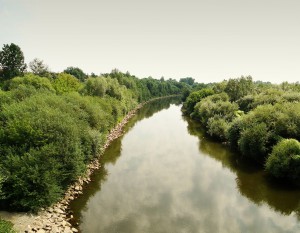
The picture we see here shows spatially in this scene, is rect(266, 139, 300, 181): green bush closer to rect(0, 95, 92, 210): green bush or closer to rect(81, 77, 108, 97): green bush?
rect(0, 95, 92, 210): green bush

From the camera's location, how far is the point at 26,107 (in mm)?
28688

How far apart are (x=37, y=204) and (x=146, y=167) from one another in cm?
1654

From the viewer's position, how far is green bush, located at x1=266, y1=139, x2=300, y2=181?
28.1 m

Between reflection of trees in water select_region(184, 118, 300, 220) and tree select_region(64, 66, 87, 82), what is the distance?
114612 mm

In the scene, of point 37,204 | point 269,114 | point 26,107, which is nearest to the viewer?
point 37,204

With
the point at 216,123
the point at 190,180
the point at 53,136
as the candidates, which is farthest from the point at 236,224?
the point at 216,123

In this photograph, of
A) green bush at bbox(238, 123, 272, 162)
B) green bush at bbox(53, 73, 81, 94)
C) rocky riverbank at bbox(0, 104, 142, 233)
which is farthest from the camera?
green bush at bbox(53, 73, 81, 94)

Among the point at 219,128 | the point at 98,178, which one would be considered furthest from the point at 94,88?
the point at 98,178

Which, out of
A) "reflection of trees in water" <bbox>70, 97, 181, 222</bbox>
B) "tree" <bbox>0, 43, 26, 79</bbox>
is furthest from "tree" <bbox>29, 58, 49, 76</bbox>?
"reflection of trees in water" <bbox>70, 97, 181, 222</bbox>

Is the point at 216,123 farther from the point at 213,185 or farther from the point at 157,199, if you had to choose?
the point at 157,199

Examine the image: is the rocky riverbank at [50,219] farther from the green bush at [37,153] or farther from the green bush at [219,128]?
the green bush at [219,128]

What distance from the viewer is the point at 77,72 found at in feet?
472

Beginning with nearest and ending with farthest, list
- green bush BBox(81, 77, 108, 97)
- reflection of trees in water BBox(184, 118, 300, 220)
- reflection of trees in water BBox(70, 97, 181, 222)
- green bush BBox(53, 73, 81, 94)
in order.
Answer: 1. reflection of trees in water BBox(70, 97, 181, 222)
2. reflection of trees in water BBox(184, 118, 300, 220)
3. green bush BBox(81, 77, 108, 97)
4. green bush BBox(53, 73, 81, 94)

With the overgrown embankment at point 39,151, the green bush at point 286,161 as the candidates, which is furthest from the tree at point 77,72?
the green bush at point 286,161
